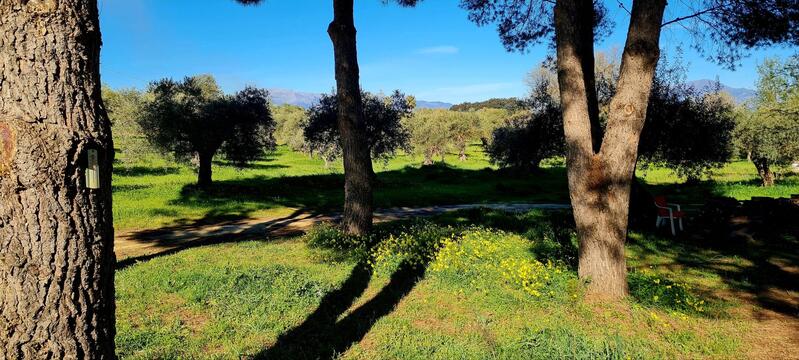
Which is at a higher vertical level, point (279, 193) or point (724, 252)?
point (279, 193)

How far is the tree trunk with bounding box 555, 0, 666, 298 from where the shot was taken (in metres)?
7.47

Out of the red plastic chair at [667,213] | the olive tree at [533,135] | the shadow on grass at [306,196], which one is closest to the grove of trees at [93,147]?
the red plastic chair at [667,213]

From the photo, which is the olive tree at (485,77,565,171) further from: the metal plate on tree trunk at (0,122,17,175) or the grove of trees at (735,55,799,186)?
the metal plate on tree trunk at (0,122,17,175)

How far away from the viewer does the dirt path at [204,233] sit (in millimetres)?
13609

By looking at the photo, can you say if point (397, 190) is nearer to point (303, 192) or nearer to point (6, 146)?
point (303, 192)

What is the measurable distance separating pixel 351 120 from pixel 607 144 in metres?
7.19

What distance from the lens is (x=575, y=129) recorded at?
26.6 ft

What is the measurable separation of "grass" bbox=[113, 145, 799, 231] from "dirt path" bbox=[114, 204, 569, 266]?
138cm

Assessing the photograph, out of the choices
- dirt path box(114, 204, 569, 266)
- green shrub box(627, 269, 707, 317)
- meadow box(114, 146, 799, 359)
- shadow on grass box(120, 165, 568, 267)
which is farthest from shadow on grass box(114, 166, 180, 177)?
green shrub box(627, 269, 707, 317)

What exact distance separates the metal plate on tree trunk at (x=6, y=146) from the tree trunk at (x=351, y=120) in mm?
9927

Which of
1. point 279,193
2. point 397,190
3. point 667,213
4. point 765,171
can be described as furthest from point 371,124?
point 765,171

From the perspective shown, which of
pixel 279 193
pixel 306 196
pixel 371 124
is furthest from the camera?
pixel 371 124

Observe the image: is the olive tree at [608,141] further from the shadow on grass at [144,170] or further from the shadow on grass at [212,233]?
the shadow on grass at [144,170]

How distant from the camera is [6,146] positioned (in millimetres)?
2760
